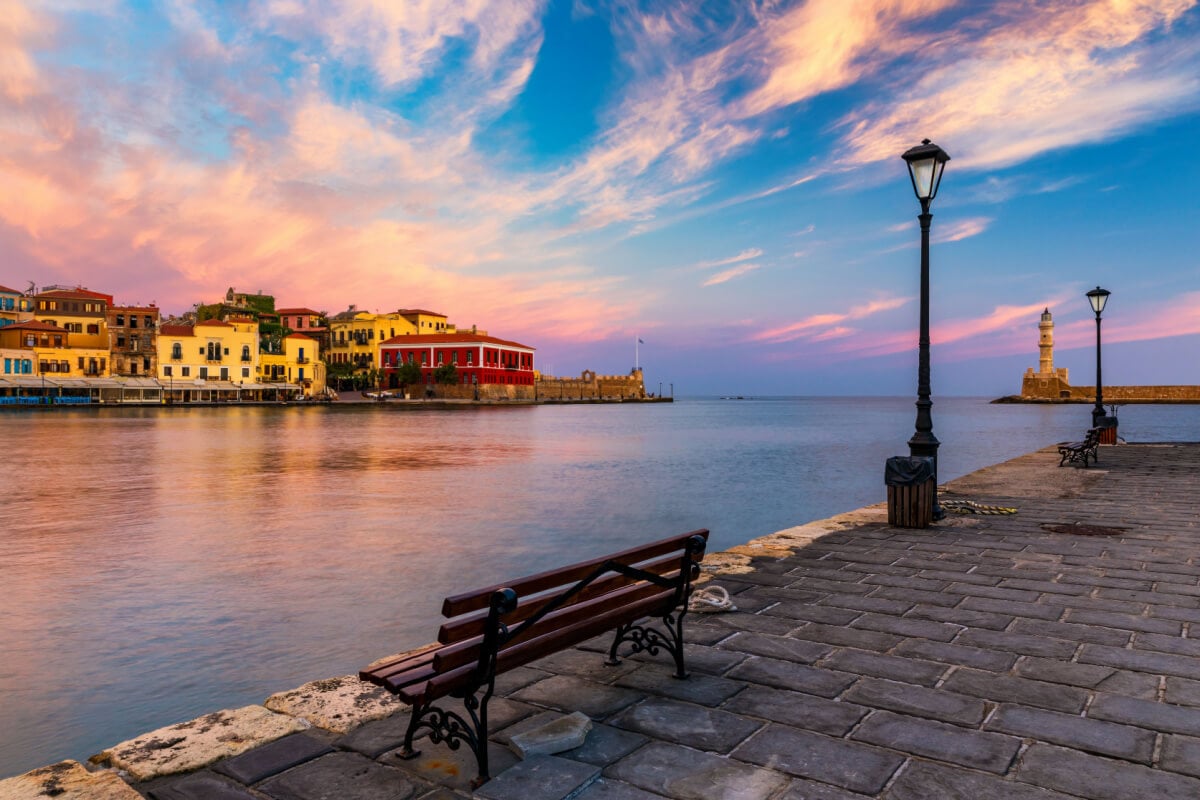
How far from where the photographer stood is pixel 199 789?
10.8ft

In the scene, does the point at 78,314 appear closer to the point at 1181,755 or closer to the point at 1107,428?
the point at 1107,428

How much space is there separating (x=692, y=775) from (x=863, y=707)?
4.11 feet

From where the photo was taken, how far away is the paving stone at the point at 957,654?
4.68 m

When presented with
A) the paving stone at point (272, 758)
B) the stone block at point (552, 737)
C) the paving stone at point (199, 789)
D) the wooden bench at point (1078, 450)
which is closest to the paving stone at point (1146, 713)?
the stone block at point (552, 737)

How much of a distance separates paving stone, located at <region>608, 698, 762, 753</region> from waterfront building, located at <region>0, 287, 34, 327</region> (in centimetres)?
10100

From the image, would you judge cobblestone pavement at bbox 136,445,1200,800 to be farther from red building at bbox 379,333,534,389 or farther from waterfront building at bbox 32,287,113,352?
waterfront building at bbox 32,287,113,352

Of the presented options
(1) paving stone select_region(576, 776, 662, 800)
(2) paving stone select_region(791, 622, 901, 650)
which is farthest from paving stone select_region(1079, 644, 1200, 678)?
(1) paving stone select_region(576, 776, 662, 800)

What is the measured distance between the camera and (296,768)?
3471 millimetres

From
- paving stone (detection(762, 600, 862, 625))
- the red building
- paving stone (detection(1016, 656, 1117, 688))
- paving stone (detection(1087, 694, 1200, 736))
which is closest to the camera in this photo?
paving stone (detection(1087, 694, 1200, 736))

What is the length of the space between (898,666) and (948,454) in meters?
39.4

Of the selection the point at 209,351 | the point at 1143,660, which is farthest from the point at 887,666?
the point at 209,351

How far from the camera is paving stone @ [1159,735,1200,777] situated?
10.9 feet

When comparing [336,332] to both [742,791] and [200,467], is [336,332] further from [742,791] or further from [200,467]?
[742,791]

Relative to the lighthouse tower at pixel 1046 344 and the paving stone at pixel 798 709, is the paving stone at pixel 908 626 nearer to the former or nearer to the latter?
the paving stone at pixel 798 709
